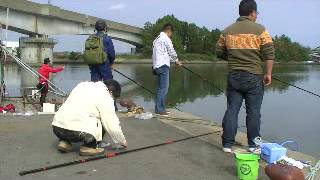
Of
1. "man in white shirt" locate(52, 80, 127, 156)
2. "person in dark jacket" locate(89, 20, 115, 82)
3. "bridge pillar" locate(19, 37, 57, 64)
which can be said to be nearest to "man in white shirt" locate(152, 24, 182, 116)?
"person in dark jacket" locate(89, 20, 115, 82)

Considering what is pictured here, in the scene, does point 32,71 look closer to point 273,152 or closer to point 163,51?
point 163,51

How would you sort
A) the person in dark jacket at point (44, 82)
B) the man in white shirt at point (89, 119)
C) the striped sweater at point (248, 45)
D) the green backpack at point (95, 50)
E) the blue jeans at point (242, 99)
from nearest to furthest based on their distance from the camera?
1. the man in white shirt at point (89, 119)
2. the striped sweater at point (248, 45)
3. the blue jeans at point (242, 99)
4. the green backpack at point (95, 50)
5. the person in dark jacket at point (44, 82)

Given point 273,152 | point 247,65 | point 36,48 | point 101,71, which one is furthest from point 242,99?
point 36,48

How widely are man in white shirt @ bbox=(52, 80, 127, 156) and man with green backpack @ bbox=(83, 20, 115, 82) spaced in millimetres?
2815

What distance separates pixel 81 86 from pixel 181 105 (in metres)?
10.3

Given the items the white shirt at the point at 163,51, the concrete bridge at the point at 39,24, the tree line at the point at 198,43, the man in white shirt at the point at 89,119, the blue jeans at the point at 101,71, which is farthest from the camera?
the tree line at the point at 198,43

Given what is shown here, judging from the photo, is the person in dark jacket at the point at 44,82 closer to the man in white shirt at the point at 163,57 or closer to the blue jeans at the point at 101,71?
the blue jeans at the point at 101,71

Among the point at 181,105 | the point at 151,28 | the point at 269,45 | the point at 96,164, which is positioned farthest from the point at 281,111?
the point at 151,28

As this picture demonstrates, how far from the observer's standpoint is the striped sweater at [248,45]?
587cm

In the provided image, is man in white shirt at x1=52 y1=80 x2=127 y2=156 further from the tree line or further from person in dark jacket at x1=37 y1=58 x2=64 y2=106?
the tree line

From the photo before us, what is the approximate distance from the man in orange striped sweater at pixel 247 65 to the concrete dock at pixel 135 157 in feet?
1.46

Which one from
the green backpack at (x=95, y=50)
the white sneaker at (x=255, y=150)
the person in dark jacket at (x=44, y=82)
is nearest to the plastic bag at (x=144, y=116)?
the green backpack at (x=95, y=50)

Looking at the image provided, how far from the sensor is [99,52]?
8570 millimetres

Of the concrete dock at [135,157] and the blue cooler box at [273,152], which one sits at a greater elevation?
the blue cooler box at [273,152]
